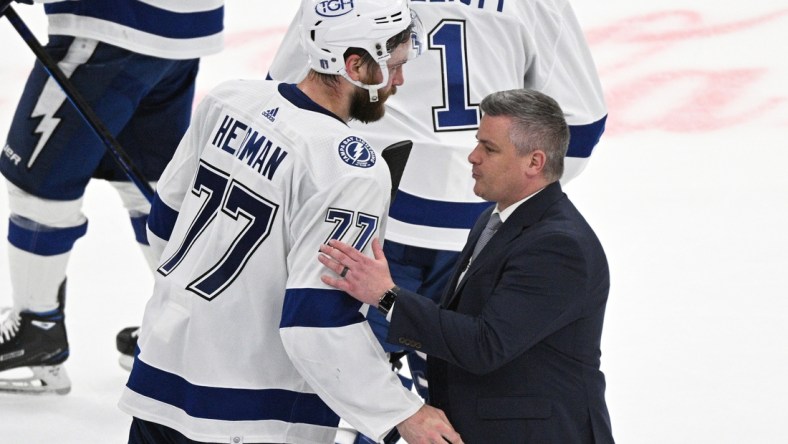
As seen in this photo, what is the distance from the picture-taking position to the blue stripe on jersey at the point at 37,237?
3516 mm

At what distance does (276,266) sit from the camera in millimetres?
2121

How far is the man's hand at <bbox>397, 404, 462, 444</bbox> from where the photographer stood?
2.10 metres

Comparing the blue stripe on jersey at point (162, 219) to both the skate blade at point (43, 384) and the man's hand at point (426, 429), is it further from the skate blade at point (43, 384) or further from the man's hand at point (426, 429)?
the skate blade at point (43, 384)

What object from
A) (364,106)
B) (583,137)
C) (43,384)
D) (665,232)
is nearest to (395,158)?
(364,106)

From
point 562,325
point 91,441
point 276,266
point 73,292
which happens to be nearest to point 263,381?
point 276,266

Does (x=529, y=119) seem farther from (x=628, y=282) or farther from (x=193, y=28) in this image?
(x=628, y=282)

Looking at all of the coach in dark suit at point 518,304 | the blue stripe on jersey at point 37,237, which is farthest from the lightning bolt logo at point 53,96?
the coach in dark suit at point 518,304

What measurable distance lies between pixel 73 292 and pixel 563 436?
2363mm

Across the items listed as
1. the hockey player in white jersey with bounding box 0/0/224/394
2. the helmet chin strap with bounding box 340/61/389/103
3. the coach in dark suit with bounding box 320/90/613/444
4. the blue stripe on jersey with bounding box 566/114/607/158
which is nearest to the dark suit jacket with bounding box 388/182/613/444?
the coach in dark suit with bounding box 320/90/613/444

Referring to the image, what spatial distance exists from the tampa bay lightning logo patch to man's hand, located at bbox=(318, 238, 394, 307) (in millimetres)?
131

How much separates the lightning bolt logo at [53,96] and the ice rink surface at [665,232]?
2.42ft

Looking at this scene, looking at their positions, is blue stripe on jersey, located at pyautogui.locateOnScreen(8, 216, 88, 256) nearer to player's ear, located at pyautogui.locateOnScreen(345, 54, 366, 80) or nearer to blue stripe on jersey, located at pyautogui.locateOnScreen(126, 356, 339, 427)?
blue stripe on jersey, located at pyautogui.locateOnScreen(126, 356, 339, 427)

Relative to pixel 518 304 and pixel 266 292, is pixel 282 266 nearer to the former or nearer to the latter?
pixel 266 292

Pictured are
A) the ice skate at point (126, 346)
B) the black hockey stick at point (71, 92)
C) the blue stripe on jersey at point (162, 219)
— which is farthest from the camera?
the ice skate at point (126, 346)
